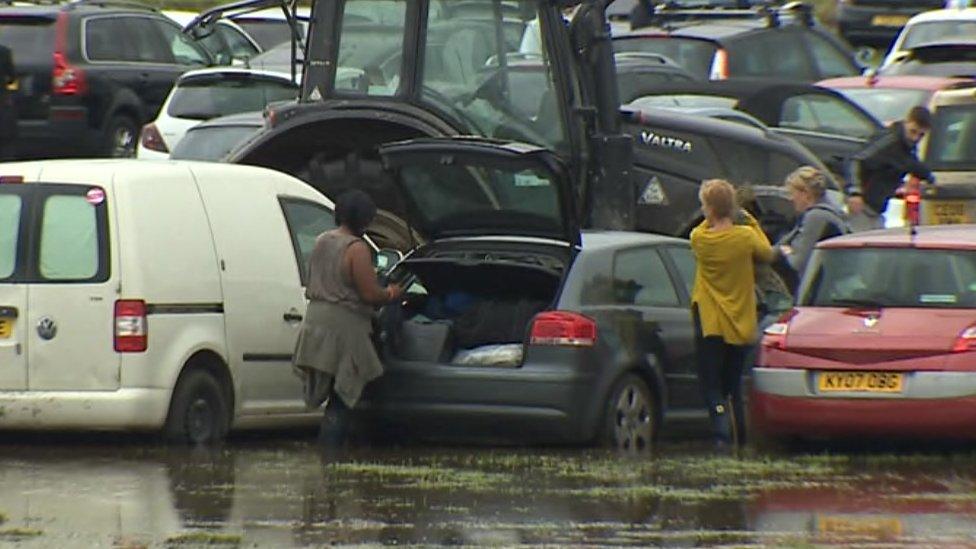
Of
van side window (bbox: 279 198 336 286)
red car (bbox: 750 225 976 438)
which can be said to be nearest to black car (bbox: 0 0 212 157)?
van side window (bbox: 279 198 336 286)

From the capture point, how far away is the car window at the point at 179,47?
3073 centimetres

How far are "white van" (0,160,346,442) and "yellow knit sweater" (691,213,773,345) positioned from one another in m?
2.70

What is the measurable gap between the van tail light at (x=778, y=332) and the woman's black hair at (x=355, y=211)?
245 cm

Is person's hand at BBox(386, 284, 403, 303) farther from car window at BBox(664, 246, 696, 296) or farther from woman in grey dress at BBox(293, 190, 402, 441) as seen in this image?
car window at BBox(664, 246, 696, 296)

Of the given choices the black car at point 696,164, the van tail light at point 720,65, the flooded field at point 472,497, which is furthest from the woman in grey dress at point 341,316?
the van tail light at point 720,65

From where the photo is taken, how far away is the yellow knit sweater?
51.4 ft

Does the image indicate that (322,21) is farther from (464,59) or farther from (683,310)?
(683,310)

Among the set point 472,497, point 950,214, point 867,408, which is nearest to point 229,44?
point 950,214

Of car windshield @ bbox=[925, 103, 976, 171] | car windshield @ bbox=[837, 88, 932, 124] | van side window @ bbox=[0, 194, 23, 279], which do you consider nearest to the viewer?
van side window @ bbox=[0, 194, 23, 279]

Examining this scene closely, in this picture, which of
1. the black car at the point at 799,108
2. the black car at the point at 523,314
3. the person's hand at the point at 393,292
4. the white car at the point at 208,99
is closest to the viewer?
the black car at the point at 523,314

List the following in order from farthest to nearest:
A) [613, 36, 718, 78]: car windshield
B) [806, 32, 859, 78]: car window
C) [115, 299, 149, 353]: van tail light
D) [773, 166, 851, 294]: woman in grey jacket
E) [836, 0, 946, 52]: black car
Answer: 1. [836, 0, 946, 52]: black car
2. [806, 32, 859, 78]: car window
3. [613, 36, 718, 78]: car windshield
4. [773, 166, 851, 294]: woman in grey jacket
5. [115, 299, 149, 353]: van tail light

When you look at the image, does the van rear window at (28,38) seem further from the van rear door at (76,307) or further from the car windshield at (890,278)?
the car windshield at (890,278)

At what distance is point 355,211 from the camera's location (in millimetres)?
15648

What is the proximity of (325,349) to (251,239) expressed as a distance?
1.03 meters
